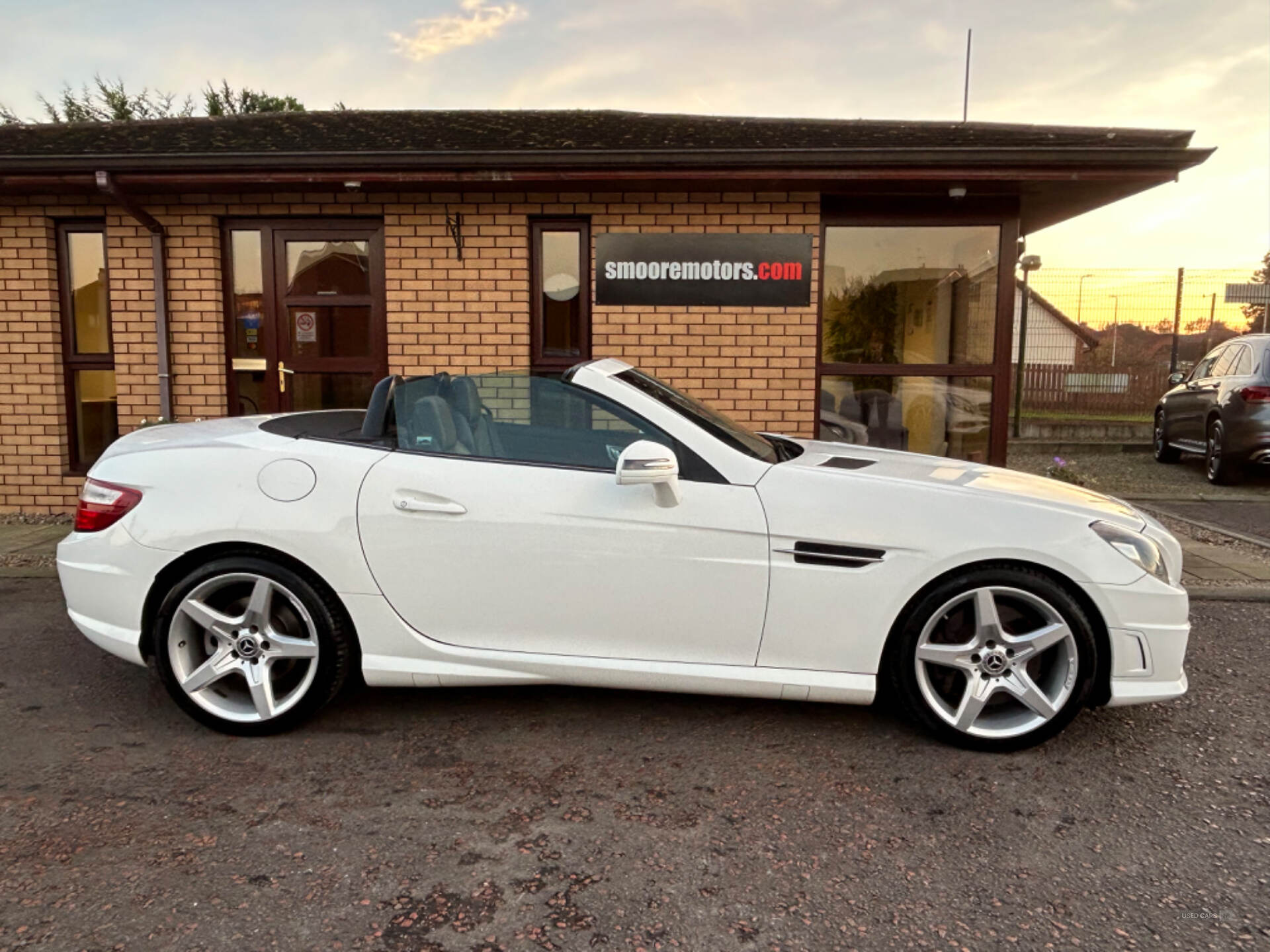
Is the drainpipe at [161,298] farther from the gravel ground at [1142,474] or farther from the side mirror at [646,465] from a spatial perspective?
the gravel ground at [1142,474]

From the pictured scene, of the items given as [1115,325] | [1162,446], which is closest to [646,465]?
[1162,446]

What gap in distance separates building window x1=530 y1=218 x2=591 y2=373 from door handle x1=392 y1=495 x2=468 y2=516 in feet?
12.8

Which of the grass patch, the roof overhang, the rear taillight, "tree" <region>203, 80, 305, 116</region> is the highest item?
"tree" <region>203, 80, 305, 116</region>

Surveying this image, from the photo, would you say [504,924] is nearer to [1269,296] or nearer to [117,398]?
[117,398]

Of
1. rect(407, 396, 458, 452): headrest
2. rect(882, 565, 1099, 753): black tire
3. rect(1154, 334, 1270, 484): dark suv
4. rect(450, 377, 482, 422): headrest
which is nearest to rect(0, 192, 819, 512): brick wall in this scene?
rect(450, 377, 482, 422): headrest

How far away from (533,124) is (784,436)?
507cm

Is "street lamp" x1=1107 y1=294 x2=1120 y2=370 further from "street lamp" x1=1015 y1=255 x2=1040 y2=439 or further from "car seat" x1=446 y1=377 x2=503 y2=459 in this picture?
"car seat" x1=446 y1=377 x2=503 y2=459

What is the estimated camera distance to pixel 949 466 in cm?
365

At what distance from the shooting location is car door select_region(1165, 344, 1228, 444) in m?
10.1


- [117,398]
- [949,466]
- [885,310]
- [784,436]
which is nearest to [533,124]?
[885,310]

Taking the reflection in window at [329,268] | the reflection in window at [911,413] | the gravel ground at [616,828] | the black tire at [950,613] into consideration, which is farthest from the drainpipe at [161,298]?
the black tire at [950,613]

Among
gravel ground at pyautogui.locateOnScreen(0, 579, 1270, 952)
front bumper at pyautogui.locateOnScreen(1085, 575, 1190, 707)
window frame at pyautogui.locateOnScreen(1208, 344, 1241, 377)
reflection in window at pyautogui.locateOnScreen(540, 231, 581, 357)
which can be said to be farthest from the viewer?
window frame at pyautogui.locateOnScreen(1208, 344, 1241, 377)

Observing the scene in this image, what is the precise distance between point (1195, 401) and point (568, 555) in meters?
10.1

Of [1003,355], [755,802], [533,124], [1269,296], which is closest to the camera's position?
[755,802]
